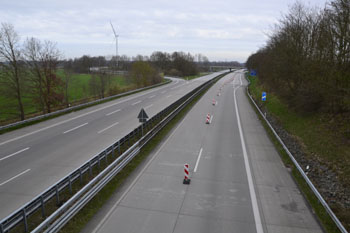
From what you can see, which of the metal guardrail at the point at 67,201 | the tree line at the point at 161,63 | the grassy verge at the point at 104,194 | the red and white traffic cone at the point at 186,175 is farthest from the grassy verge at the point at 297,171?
the tree line at the point at 161,63

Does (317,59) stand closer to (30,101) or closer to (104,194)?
(104,194)

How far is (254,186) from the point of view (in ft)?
33.1

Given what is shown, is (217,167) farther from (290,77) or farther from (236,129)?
(290,77)

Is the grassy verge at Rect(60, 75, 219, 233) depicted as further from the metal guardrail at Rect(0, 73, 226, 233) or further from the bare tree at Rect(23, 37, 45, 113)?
the bare tree at Rect(23, 37, 45, 113)

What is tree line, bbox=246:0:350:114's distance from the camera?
16500 millimetres

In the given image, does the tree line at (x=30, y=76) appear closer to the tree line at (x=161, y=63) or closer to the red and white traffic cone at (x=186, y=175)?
the red and white traffic cone at (x=186, y=175)

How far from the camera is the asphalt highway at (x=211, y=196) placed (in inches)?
295

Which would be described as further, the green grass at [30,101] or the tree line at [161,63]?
the tree line at [161,63]

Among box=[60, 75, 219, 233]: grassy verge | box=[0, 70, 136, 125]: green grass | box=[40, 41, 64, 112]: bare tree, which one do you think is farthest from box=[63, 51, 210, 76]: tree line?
box=[60, 75, 219, 233]: grassy verge

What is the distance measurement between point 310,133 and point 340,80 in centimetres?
428

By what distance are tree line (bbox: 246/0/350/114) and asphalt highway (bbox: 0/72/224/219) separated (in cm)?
1450

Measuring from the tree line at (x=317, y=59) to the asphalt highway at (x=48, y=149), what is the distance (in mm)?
14503

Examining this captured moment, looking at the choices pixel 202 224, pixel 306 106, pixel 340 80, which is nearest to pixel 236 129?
pixel 306 106

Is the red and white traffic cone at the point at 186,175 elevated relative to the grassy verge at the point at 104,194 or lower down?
elevated
